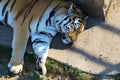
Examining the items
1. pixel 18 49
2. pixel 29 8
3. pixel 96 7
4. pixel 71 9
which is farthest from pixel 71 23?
pixel 18 49

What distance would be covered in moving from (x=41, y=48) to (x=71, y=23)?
14.1 inches

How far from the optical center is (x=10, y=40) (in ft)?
13.3

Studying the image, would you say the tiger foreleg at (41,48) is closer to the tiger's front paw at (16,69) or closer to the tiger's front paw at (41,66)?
the tiger's front paw at (41,66)

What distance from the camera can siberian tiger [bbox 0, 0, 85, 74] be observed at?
12.9 feet

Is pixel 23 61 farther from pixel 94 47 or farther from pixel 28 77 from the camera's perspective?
pixel 94 47

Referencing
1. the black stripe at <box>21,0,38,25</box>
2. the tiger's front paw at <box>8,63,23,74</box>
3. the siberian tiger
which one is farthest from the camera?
the black stripe at <box>21,0,38,25</box>

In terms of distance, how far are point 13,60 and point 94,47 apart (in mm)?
743

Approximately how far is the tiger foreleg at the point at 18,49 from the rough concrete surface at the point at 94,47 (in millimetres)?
104

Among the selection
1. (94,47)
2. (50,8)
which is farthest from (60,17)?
(94,47)

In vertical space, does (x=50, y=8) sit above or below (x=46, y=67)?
above

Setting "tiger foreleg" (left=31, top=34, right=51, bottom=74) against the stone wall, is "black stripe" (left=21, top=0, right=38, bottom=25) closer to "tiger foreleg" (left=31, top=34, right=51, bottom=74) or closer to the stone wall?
"tiger foreleg" (left=31, top=34, right=51, bottom=74)

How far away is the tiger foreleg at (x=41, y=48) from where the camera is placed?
12.5ft

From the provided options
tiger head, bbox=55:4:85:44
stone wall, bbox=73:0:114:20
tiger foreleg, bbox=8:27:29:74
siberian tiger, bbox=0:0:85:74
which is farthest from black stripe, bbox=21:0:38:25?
stone wall, bbox=73:0:114:20

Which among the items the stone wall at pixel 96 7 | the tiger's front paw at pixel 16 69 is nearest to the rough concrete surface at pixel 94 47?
the stone wall at pixel 96 7
